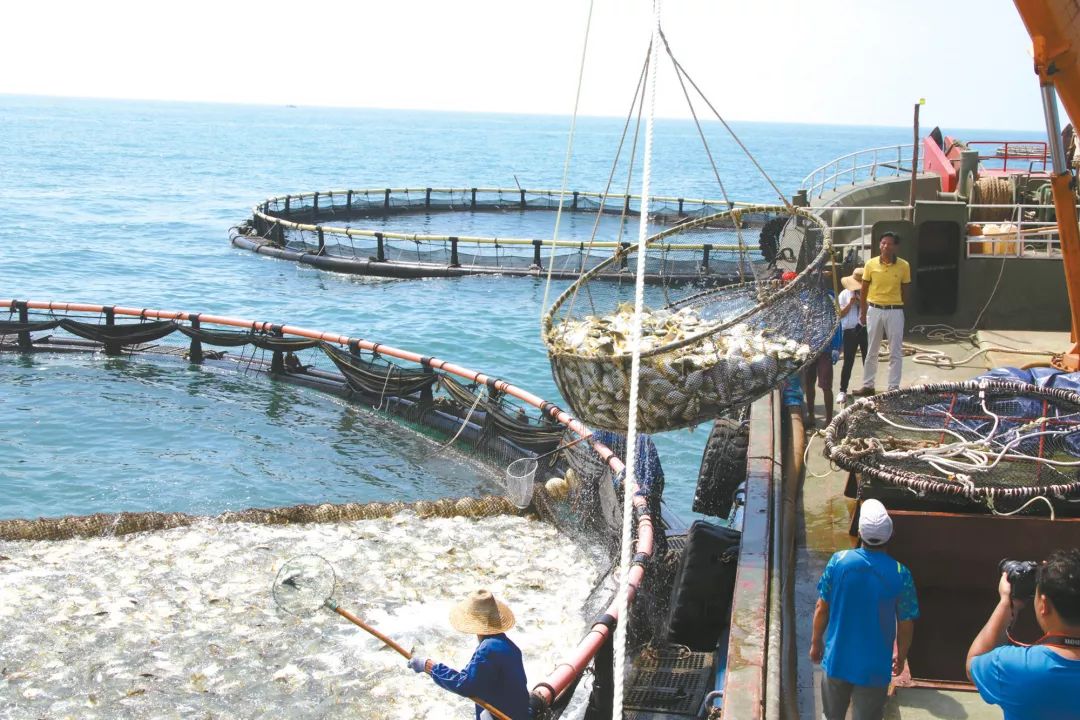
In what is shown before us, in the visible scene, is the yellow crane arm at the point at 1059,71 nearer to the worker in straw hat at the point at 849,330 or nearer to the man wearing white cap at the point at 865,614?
the worker in straw hat at the point at 849,330

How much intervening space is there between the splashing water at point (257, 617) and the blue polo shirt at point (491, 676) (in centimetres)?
250

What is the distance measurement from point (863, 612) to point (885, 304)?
5716 millimetres

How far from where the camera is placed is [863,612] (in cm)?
477

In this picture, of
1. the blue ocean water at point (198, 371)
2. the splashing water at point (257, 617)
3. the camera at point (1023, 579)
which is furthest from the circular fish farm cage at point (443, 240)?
the camera at point (1023, 579)

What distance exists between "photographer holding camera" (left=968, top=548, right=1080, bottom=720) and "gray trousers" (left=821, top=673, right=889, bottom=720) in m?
1.25

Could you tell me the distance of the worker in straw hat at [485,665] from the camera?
5238mm

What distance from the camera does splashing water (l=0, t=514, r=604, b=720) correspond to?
25.4ft

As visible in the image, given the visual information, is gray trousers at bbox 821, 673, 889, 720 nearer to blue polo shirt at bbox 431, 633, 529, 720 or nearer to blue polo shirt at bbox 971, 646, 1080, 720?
blue polo shirt at bbox 971, 646, 1080, 720

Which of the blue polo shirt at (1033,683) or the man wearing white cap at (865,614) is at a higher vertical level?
the blue polo shirt at (1033,683)

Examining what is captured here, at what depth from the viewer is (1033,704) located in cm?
353

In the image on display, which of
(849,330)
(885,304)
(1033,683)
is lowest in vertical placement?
(1033,683)

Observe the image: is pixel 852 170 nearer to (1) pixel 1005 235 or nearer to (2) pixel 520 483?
(1) pixel 1005 235

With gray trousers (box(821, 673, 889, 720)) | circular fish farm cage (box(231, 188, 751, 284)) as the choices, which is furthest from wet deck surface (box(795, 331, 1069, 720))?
circular fish farm cage (box(231, 188, 751, 284))

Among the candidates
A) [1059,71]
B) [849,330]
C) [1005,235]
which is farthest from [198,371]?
[1059,71]
